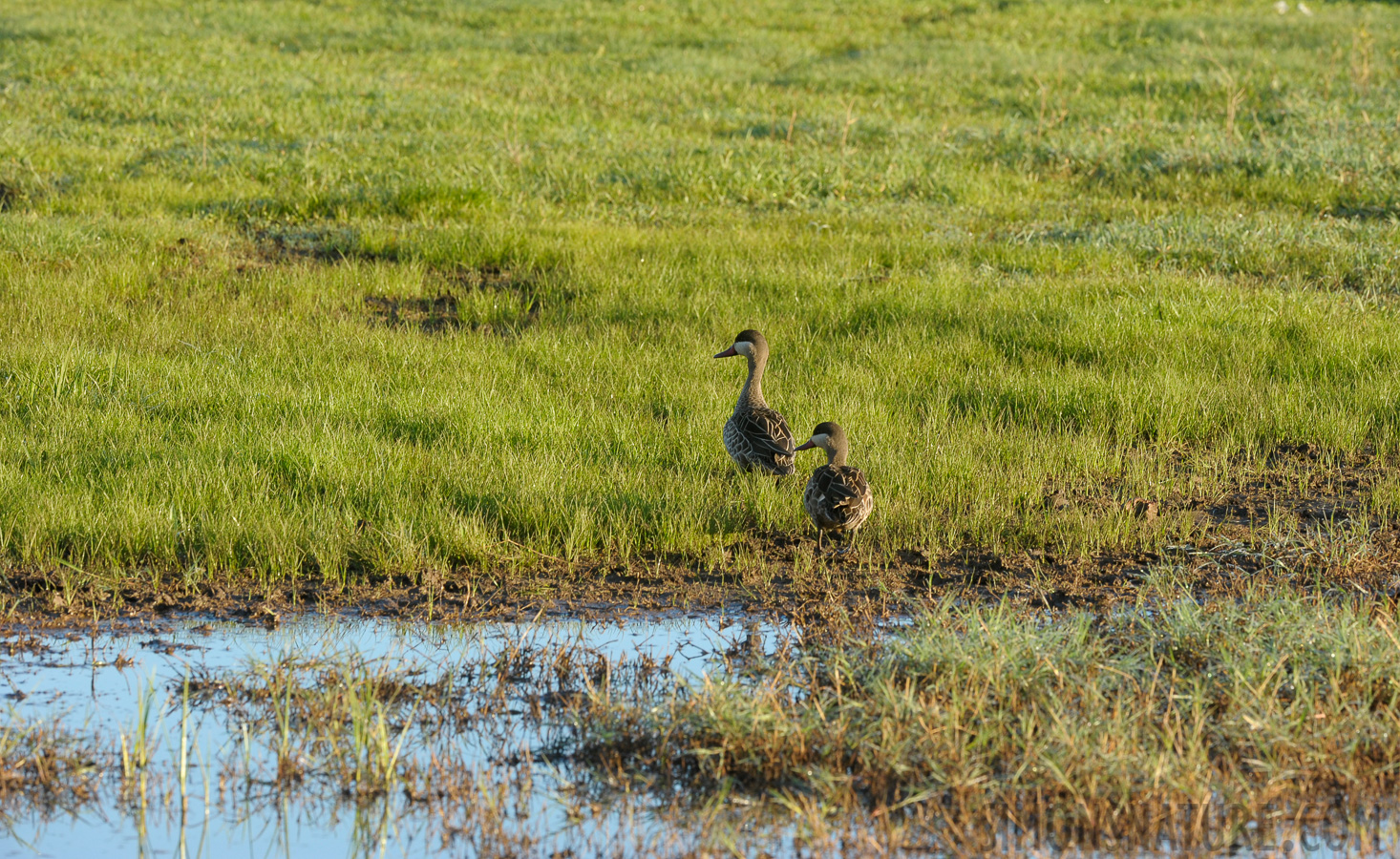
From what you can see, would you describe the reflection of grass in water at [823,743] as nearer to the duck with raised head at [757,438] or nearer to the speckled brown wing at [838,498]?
the speckled brown wing at [838,498]

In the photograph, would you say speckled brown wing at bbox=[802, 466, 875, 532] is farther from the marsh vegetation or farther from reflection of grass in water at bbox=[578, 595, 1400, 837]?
reflection of grass in water at bbox=[578, 595, 1400, 837]

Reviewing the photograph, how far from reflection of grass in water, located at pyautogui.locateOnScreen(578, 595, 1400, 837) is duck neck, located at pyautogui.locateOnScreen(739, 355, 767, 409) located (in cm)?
234

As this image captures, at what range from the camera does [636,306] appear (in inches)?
416

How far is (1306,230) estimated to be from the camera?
519 inches

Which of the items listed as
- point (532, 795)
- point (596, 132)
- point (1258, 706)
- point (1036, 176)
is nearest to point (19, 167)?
point (596, 132)

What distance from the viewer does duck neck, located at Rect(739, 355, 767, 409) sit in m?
7.23

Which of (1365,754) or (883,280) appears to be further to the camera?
(883,280)

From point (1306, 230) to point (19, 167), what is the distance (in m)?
13.9

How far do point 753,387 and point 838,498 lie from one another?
1491 mm

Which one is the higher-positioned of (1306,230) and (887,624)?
(1306,230)

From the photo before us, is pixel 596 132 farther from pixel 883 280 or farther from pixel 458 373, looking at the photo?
pixel 458 373

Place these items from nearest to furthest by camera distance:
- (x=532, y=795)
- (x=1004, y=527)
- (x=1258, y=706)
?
(x=532, y=795)
(x=1258, y=706)
(x=1004, y=527)

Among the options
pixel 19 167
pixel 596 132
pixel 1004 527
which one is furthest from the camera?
pixel 596 132

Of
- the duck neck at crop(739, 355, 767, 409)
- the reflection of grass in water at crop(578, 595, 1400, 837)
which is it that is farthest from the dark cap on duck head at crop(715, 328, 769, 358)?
the reflection of grass in water at crop(578, 595, 1400, 837)
